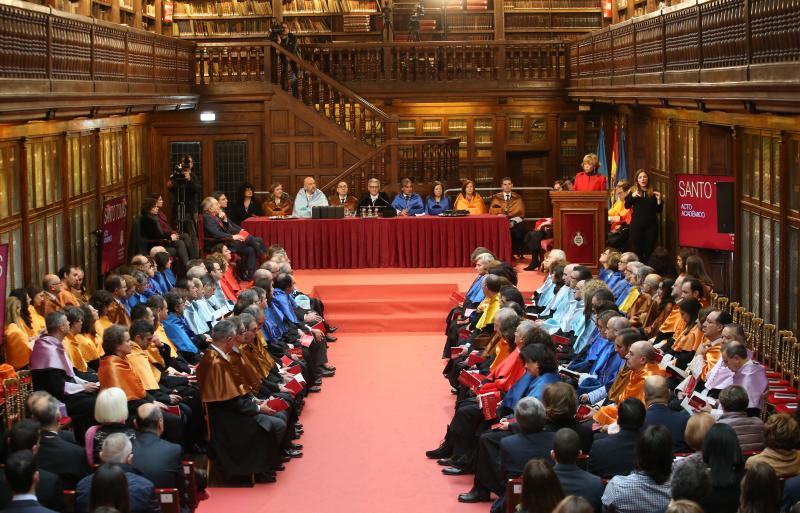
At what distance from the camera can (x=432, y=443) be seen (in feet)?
36.7

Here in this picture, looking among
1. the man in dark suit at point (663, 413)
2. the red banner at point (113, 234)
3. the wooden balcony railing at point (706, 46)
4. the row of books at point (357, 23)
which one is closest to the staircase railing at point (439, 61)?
the row of books at point (357, 23)

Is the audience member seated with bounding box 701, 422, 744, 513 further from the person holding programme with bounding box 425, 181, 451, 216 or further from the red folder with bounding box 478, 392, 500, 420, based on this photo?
the person holding programme with bounding box 425, 181, 451, 216

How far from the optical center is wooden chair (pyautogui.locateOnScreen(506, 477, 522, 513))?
296 inches

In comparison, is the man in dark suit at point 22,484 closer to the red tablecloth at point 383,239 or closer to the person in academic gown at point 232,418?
the person in academic gown at point 232,418

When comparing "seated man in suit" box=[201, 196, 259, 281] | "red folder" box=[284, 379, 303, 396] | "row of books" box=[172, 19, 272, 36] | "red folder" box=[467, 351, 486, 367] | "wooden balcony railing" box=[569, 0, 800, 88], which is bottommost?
"red folder" box=[284, 379, 303, 396]

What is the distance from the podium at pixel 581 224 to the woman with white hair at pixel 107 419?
9.55 metres

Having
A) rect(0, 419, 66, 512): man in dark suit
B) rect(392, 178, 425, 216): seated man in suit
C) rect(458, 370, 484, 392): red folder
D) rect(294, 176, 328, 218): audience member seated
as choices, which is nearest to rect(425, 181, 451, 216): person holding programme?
rect(392, 178, 425, 216): seated man in suit

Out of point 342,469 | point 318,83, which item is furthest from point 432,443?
point 318,83

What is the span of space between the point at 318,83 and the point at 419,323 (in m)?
5.33

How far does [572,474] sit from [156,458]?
104 inches

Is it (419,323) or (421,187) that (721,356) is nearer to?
(419,323)

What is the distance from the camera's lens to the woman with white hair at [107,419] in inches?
312

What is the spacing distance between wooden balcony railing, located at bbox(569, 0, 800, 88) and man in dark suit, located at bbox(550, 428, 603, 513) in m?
3.73

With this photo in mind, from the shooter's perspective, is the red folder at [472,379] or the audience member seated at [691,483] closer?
the audience member seated at [691,483]
